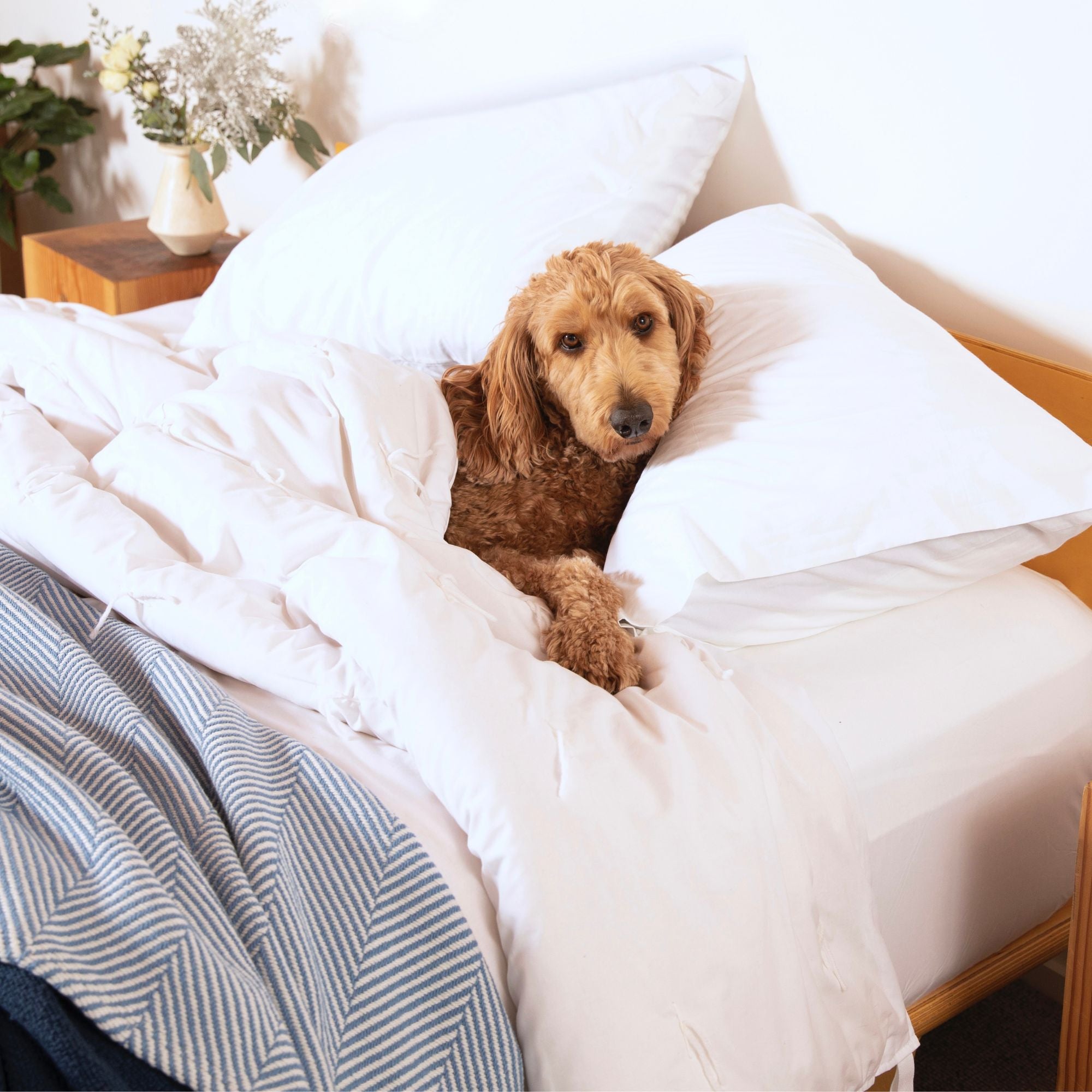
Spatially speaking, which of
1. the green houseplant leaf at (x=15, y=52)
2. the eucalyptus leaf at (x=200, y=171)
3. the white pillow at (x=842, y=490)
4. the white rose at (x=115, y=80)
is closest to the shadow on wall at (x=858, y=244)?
the white pillow at (x=842, y=490)

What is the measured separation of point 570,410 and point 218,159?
177 cm

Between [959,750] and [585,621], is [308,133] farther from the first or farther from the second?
[959,750]

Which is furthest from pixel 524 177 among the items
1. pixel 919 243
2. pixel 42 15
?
pixel 42 15

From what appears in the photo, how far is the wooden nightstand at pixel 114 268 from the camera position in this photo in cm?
271

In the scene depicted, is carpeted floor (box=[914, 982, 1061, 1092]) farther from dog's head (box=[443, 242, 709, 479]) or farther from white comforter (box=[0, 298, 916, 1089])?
dog's head (box=[443, 242, 709, 479])

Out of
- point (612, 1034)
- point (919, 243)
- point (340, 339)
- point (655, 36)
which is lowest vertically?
point (612, 1034)

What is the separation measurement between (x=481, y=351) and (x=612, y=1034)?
1.18 meters

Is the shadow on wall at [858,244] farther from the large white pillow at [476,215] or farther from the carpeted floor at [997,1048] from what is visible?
the carpeted floor at [997,1048]

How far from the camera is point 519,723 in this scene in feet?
3.11

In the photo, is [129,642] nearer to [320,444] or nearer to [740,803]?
[320,444]

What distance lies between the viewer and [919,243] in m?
1.59

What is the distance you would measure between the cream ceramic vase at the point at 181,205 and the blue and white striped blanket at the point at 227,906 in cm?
211

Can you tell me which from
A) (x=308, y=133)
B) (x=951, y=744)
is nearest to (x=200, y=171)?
(x=308, y=133)

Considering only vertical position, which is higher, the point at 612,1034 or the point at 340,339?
the point at 340,339
